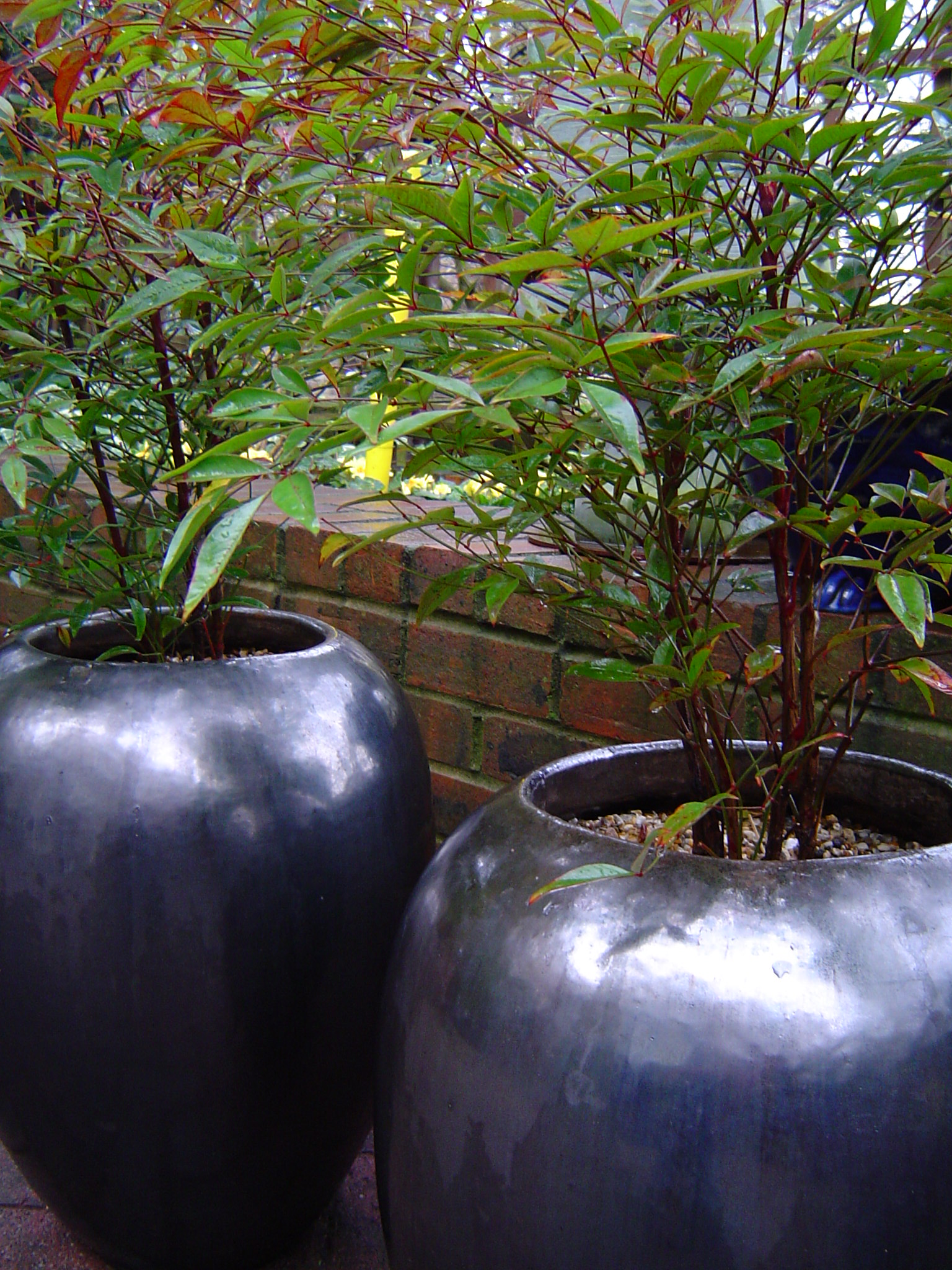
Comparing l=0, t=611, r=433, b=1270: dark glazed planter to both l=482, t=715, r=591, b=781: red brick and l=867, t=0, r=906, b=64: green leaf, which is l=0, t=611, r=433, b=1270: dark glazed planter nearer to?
l=482, t=715, r=591, b=781: red brick

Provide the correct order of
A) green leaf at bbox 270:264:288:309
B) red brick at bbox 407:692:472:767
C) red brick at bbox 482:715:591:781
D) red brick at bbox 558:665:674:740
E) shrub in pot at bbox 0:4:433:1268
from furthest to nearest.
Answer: red brick at bbox 407:692:472:767, red brick at bbox 482:715:591:781, red brick at bbox 558:665:674:740, shrub in pot at bbox 0:4:433:1268, green leaf at bbox 270:264:288:309

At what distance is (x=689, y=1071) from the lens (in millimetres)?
596

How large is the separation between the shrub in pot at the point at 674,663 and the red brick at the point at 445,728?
779 mm

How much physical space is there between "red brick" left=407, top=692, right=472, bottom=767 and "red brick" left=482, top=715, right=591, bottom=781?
3 cm

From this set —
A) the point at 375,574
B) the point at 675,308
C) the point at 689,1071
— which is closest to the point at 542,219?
the point at 675,308

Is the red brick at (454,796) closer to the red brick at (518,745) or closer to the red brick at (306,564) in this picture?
the red brick at (518,745)

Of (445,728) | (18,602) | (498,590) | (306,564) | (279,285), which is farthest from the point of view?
(18,602)

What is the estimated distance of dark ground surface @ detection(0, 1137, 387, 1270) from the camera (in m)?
1.16

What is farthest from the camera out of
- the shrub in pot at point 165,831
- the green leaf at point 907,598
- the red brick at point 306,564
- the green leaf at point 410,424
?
the red brick at point 306,564

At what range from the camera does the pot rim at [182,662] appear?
1.02 m

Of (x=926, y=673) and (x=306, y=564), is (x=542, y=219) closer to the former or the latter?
(x=926, y=673)

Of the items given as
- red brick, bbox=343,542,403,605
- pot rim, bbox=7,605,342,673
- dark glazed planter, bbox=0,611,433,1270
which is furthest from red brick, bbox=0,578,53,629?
dark glazed planter, bbox=0,611,433,1270

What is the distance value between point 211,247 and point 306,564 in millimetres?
1004

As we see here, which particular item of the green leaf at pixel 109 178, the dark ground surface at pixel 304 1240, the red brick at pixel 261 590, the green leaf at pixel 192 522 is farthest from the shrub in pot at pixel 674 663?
the red brick at pixel 261 590
